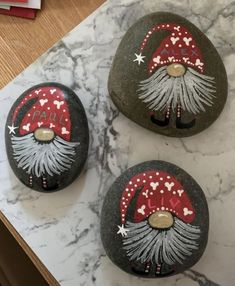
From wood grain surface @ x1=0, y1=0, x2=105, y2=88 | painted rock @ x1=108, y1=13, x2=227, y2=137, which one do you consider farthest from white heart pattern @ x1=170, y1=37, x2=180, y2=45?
wood grain surface @ x1=0, y1=0, x2=105, y2=88

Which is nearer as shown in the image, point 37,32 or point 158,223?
point 158,223

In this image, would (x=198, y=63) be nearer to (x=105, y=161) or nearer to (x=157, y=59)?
(x=157, y=59)

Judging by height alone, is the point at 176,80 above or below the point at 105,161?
above

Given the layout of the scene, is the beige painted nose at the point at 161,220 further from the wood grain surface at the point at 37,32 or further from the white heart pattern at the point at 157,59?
the wood grain surface at the point at 37,32

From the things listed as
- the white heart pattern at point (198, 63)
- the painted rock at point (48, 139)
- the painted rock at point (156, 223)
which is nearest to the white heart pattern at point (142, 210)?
the painted rock at point (156, 223)

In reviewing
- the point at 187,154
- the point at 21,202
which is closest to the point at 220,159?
the point at 187,154

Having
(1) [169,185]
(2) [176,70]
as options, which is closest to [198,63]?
(2) [176,70]
